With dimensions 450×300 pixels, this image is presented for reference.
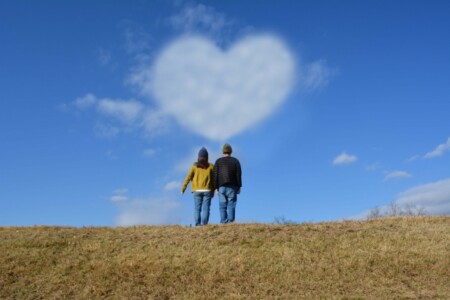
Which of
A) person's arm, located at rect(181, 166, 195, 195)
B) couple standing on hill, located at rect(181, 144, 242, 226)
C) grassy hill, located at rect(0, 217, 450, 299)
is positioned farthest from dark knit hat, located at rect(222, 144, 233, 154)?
grassy hill, located at rect(0, 217, 450, 299)

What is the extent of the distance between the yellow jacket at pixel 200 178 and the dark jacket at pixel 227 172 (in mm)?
206

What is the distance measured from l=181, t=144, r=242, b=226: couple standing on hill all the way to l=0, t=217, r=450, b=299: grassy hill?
118cm

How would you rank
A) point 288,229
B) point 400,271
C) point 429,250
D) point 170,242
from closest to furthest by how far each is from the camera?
point 400,271
point 429,250
point 170,242
point 288,229

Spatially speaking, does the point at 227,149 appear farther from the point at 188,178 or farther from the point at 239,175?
the point at 188,178

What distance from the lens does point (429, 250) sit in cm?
1229

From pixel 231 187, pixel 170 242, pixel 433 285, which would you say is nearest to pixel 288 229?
pixel 231 187

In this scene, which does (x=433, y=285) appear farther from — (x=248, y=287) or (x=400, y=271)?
(x=248, y=287)

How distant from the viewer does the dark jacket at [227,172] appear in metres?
15.2

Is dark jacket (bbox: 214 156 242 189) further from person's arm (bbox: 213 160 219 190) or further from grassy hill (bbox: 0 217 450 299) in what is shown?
grassy hill (bbox: 0 217 450 299)

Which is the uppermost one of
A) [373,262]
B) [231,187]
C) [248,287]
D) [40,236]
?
[231,187]

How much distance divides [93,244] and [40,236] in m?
2.14

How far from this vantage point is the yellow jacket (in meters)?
15.5

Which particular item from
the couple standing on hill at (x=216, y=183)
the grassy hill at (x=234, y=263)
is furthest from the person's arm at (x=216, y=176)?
the grassy hill at (x=234, y=263)

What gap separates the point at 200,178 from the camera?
611 inches
